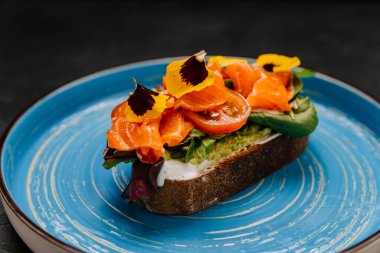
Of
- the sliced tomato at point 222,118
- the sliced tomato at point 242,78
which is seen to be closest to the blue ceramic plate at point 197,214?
the sliced tomato at point 222,118

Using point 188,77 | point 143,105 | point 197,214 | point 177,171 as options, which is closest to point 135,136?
point 143,105

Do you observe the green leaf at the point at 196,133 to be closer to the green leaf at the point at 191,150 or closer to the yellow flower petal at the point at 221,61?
the green leaf at the point at 191,150

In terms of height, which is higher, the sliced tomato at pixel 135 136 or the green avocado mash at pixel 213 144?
the sliced tomato at pixel 135 136

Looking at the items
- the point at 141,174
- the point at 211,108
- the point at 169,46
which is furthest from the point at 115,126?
the point at 169,46

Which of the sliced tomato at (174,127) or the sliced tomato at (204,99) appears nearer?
the sliced tomato at (174,127)

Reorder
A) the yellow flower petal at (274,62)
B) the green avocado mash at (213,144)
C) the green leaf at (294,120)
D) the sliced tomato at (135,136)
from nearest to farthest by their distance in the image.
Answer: the sliced tomato at (135,136)
the green avocado mash at (213,144)
the green leaf at (294,120)
the yellow flower petal at (274,62)

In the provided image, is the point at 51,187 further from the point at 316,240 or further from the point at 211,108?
the point at 316,240

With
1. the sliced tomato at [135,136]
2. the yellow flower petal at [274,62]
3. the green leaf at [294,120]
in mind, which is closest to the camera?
the sliced tomato at [135,136]

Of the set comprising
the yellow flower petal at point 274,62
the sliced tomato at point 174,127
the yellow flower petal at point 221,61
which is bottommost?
the sliced tomato at point 174,127

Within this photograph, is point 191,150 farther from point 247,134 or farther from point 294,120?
point 294,120
